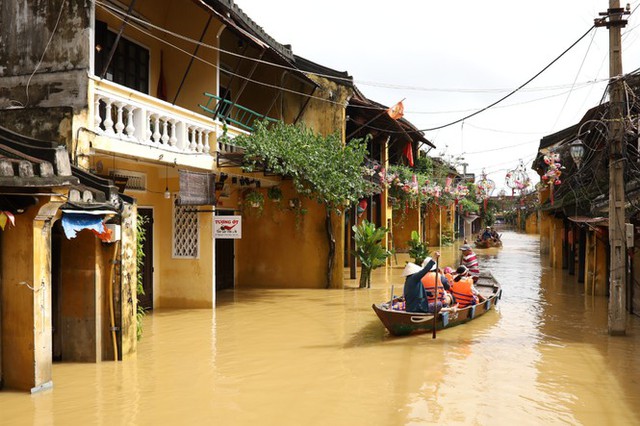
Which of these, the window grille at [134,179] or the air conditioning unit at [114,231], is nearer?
the air conditioning unit at [114,231]

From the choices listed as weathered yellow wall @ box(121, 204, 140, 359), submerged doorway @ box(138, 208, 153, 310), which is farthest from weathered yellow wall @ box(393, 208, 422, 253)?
weathered yellow wall @ box(121, 204, 140, 359)

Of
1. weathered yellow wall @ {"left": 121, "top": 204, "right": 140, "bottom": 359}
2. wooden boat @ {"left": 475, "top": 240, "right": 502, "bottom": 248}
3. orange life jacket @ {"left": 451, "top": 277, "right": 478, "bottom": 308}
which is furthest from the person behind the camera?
wooden boat @ {"left": 475, "top": 240, "right": 502, "bottom": 248}

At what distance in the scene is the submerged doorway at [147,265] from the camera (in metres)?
12.8

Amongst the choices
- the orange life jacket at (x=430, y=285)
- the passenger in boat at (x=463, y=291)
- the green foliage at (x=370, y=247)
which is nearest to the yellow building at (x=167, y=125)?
the green foliage at (x=370, y=247)

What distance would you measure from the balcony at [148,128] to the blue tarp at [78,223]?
161 cm

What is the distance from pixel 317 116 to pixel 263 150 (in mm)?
4891

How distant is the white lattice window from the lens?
1295 cm

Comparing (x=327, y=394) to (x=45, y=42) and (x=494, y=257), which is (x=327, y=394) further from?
(x=494, y=257)

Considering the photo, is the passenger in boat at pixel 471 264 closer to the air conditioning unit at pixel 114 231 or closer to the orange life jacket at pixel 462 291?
the orange life jacket at pixel 462 291

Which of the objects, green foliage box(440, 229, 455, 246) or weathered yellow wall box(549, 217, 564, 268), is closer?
weathered yellow wall box(549, 217, 564, 268)

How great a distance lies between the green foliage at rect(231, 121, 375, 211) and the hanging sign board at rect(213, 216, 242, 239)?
127 cm

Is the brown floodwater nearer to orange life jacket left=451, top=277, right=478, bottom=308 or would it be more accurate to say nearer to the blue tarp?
orange life jacket left=451, top=277, right=478, bottom=308

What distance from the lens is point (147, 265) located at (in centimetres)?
1296

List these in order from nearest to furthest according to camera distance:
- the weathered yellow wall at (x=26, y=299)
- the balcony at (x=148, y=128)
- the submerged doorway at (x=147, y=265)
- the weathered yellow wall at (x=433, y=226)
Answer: the weathered yellow wall at (x=26, y=299)
the balcony at (x=148, y=128)
the submerged doorway at (x=147, y=265)
the weathered yellow wall at (x=433, y=226)
